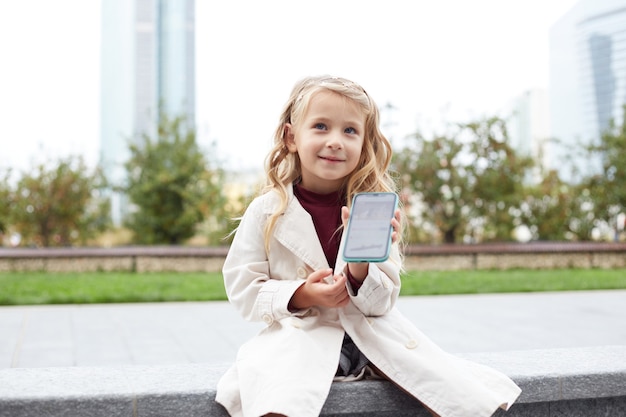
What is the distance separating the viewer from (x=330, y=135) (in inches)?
90.4

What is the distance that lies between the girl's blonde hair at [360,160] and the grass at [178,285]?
5.29 metres

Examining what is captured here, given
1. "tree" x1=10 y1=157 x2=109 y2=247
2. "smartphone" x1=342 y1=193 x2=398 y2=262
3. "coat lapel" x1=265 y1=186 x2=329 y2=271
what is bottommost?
"tree" x1=10 y1=157 x2=109 y2=247

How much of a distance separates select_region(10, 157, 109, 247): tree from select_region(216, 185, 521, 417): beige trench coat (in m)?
12.6

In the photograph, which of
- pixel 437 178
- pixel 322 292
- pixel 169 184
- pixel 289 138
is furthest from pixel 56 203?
pixel 322 292

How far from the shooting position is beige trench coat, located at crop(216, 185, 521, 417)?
6.93ft

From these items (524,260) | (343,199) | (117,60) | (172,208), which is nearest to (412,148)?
(524,260)

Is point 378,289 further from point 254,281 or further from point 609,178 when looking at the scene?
point 609,178

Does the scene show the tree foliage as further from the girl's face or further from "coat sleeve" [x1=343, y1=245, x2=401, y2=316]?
"coat sleeve" [x1=343, y1=245, x2=401, y2=316]

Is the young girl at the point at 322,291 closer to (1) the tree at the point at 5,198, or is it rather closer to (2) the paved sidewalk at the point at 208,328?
(2) the paved sidewalk at the point at 208,328

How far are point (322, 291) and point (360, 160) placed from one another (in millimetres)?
570

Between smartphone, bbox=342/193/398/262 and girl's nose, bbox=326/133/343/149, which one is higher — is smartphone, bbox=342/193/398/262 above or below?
below

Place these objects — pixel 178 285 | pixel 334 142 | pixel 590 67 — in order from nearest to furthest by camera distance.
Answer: pixel 334 142 → pixel 178 285 → pixel 590 67

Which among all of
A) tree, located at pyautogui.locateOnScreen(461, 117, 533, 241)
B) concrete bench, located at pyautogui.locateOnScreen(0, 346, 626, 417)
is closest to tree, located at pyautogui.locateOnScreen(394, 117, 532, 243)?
tree, located at pyautogui.locateOnScreen(461, 117, 533, 241)

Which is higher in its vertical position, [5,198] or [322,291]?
[322,291]
